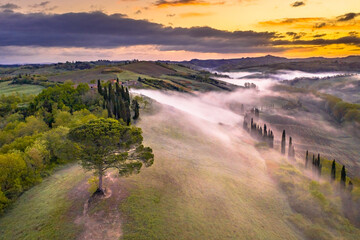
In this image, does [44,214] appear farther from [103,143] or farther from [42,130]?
[42,130]

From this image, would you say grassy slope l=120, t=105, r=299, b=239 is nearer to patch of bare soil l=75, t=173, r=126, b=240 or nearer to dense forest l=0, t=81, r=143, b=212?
patch of bare soil l=75, t=173, r=126, b=240

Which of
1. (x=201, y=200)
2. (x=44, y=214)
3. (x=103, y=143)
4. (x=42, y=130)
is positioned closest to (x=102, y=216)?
(x=44, y=214)

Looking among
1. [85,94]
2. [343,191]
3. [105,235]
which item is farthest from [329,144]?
[105,235]

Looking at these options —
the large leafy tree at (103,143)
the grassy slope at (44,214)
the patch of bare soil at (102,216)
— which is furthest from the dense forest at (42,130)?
the patch of bare soil at (102,216)

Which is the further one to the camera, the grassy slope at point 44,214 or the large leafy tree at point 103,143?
the large leafy tree at point 103,143

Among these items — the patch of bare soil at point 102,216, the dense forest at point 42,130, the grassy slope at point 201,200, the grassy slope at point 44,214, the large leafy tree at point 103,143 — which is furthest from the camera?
the dense forest at point 42,130

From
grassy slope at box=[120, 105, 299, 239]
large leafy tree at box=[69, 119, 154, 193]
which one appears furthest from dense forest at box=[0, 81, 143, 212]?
grassy slope at box=[120, 105, 299, 239]

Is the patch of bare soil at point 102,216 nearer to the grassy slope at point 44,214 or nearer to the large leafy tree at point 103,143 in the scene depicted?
the grassy slope at point 44,214
